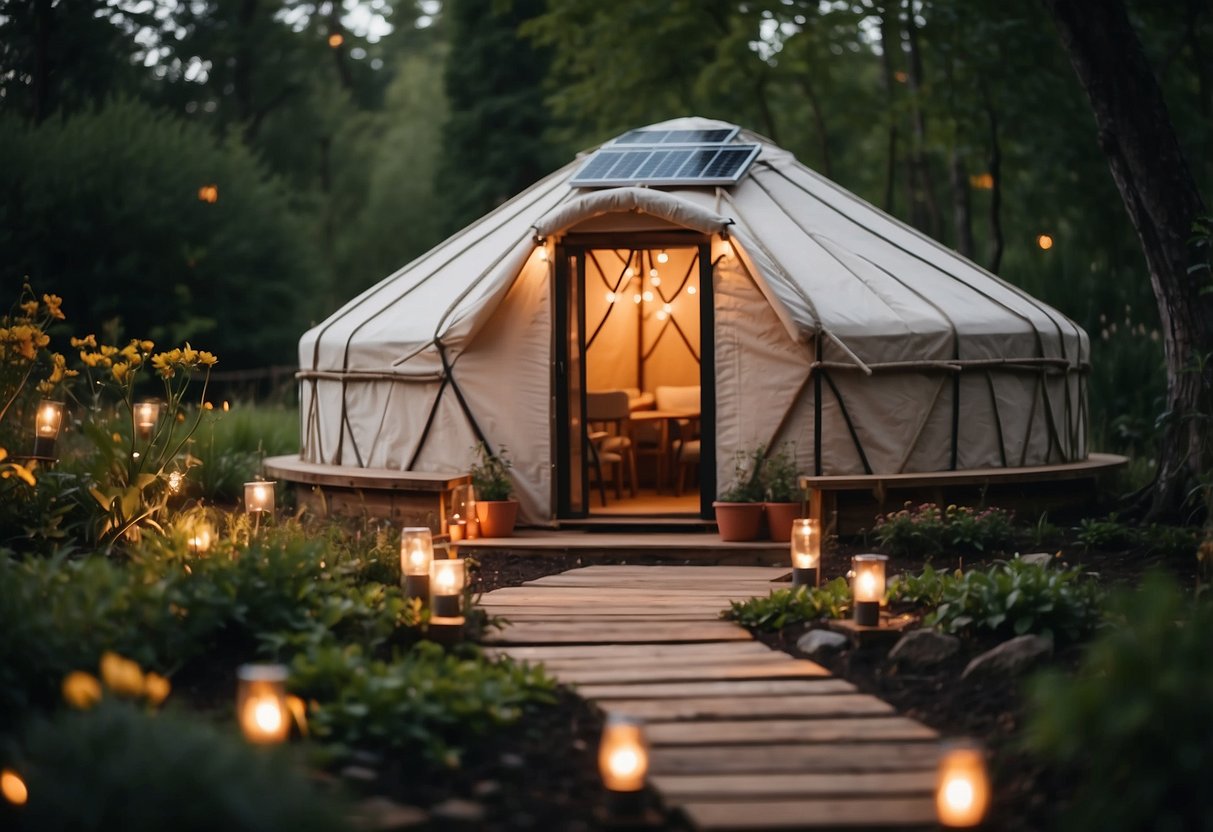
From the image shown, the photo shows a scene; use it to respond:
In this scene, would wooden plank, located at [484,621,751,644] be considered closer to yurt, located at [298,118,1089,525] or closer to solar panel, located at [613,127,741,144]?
yurt, located at [298,118,1089,525]

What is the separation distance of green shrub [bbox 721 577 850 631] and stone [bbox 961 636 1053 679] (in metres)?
0.81

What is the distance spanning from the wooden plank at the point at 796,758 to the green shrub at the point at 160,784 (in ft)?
3.33

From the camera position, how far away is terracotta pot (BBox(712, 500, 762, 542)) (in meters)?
7.00

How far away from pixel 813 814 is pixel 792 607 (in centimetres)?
205

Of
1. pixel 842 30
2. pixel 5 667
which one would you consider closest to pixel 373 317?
pixel 5 667

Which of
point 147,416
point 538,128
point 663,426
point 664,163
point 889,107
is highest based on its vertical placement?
point 538,128

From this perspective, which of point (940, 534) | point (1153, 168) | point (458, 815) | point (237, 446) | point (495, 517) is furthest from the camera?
point (237, 446)

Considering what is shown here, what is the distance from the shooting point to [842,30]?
1582cm

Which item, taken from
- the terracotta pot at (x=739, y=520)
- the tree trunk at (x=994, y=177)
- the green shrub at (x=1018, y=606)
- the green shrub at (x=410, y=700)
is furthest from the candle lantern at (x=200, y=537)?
the tree trunk at (x=994, y=177)

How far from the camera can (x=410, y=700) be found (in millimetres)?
3514

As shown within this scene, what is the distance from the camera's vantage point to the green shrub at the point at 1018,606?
4.37m

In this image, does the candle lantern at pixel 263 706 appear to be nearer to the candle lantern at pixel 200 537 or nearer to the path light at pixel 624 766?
the path light at pixel 624 766

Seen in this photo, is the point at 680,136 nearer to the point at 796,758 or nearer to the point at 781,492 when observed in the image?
the point at 781,492

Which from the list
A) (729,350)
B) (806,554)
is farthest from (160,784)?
(729,350)
